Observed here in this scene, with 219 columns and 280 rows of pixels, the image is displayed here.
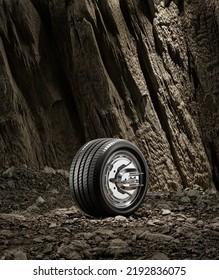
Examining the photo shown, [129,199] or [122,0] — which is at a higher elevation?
[122,0]

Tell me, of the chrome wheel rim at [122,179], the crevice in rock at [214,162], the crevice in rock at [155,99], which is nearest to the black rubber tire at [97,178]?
the chrome wheel rim at [122,179]

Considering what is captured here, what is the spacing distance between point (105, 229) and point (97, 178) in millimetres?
560

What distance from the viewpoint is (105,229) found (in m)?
4.66

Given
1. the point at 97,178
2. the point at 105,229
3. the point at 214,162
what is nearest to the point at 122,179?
the point at 97,178

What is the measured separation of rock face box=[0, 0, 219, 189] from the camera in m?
8.48

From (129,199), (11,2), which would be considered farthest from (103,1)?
(129,199)

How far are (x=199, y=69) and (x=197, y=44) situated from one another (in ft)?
1.51

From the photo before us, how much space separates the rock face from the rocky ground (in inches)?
67.5

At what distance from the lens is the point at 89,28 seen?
855 cm

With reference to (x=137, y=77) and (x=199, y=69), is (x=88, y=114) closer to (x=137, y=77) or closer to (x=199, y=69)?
Result: (x=137, y=77)

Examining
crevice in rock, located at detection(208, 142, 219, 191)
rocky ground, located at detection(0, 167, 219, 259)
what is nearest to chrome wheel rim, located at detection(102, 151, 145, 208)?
rocky ground, located at detection(0, 167, 219, 259)

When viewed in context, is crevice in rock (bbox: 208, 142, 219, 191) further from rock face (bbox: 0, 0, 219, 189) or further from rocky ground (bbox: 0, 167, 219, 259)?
rocky ground (bbox: 0, 167, 219, 259)

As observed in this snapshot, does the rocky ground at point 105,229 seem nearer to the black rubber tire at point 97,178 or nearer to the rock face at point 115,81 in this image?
the black rubber tire at point 97,178

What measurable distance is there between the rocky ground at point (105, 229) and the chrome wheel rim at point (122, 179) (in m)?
0.21
